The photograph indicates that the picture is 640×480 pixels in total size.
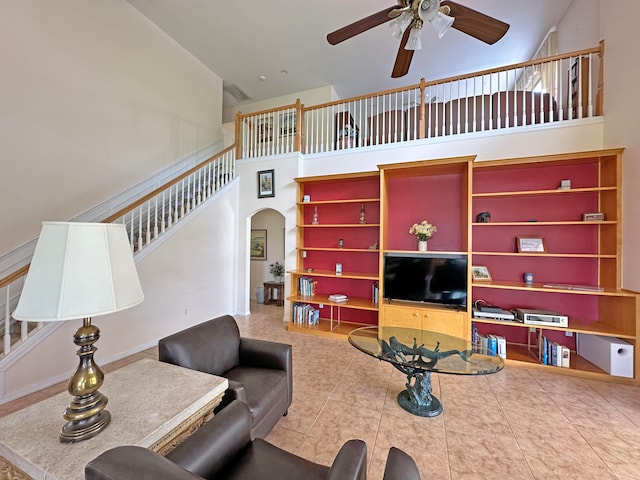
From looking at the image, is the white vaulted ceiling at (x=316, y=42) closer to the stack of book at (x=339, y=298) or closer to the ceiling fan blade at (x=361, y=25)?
the ceiling fan blade at (x=361, y=25)

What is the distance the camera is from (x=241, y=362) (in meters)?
2.17

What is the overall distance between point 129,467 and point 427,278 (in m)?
3.31

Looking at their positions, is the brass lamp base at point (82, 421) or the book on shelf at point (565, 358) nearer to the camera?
the brass lamp base at point (82, 421)

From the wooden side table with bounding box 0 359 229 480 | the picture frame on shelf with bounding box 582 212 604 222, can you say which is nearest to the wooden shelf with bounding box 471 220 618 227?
the picture frame on shelf with bounding box 582 212 604 222

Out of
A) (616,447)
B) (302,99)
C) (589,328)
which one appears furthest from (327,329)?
(302,99)

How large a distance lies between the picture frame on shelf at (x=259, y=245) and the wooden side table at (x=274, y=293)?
819 millimetres

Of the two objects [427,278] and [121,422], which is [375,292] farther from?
[121,422]

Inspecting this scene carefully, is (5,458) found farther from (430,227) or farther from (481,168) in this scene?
(481,168)

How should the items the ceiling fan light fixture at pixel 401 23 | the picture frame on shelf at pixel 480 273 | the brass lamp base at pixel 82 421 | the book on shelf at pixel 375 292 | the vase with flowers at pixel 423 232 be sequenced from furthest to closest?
the book on shelf at pixel 375 292 → the vase with flowers at pixel 423 232 → the picture frame on shelf at pixel 480 273 → the ceiling fan light fixture at pixel 401 23 → the brass lamp base at pixel 82 421

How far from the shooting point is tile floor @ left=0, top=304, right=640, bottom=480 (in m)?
1.68

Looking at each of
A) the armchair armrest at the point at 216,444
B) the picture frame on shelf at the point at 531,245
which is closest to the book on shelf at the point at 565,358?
the picture frame on shelf at the point at 531,245

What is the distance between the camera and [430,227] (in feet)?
11.8

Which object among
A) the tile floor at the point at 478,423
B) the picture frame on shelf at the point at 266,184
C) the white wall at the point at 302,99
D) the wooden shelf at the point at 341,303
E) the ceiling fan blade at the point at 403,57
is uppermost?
the white wall at the point at 302,99

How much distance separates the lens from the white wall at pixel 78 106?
3.04m
